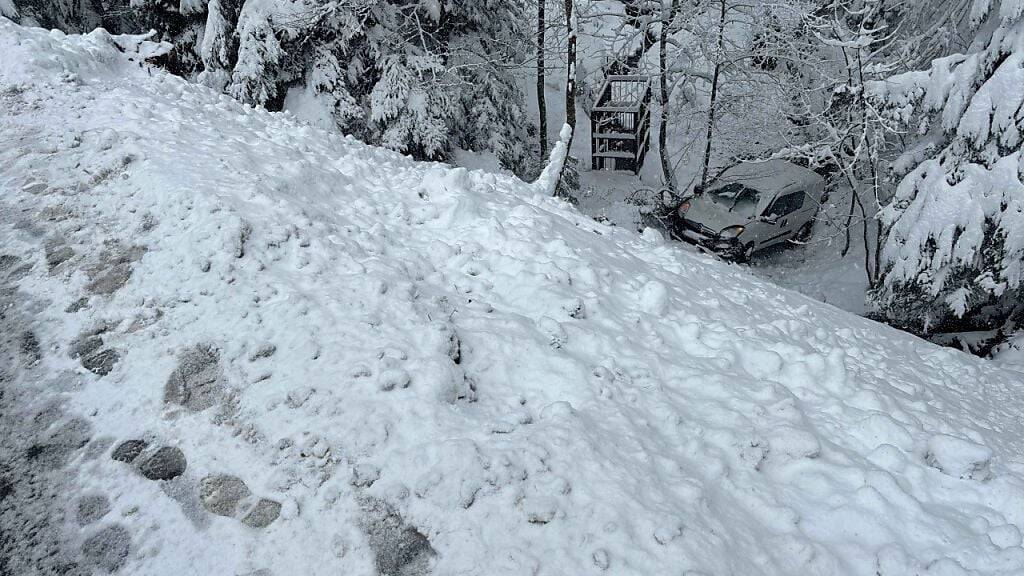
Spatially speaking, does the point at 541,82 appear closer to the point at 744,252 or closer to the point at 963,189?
the point at 744,252

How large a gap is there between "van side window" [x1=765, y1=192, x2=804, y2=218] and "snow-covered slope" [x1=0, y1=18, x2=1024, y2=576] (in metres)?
6.53

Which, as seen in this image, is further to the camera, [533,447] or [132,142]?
[132,142]

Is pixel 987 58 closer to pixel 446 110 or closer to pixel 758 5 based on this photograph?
pixel 758 5

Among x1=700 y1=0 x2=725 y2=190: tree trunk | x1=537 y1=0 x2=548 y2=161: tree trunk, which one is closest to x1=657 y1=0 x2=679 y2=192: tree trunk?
x1=700 y1=0 x2=725 y2=190: tree trunk

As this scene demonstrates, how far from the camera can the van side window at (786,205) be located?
36.5 ft

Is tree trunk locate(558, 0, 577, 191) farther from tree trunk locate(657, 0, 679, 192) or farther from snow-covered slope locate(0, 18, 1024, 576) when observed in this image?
snow-covered slope locate(0, 18, 1024, 576)

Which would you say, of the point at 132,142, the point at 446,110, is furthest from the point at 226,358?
the point at 446,110

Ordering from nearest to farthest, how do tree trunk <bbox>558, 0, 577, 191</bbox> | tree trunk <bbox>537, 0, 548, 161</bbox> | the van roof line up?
1. tree trunk <bbox>558, 0, 577, 191</bbox>
2. the van roof
3. tree trunk <bbox>537, 0, 548, 161</bbox>

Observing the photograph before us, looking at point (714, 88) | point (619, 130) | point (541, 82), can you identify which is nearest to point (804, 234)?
point (714, 88)

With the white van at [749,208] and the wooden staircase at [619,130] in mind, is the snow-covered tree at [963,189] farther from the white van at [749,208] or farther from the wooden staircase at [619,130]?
the wooden staircase at [619,130]

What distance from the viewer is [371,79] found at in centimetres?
1106

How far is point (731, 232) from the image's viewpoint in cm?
1077

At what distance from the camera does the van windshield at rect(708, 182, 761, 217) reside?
11.1 metres

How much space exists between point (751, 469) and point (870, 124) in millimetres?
8328
